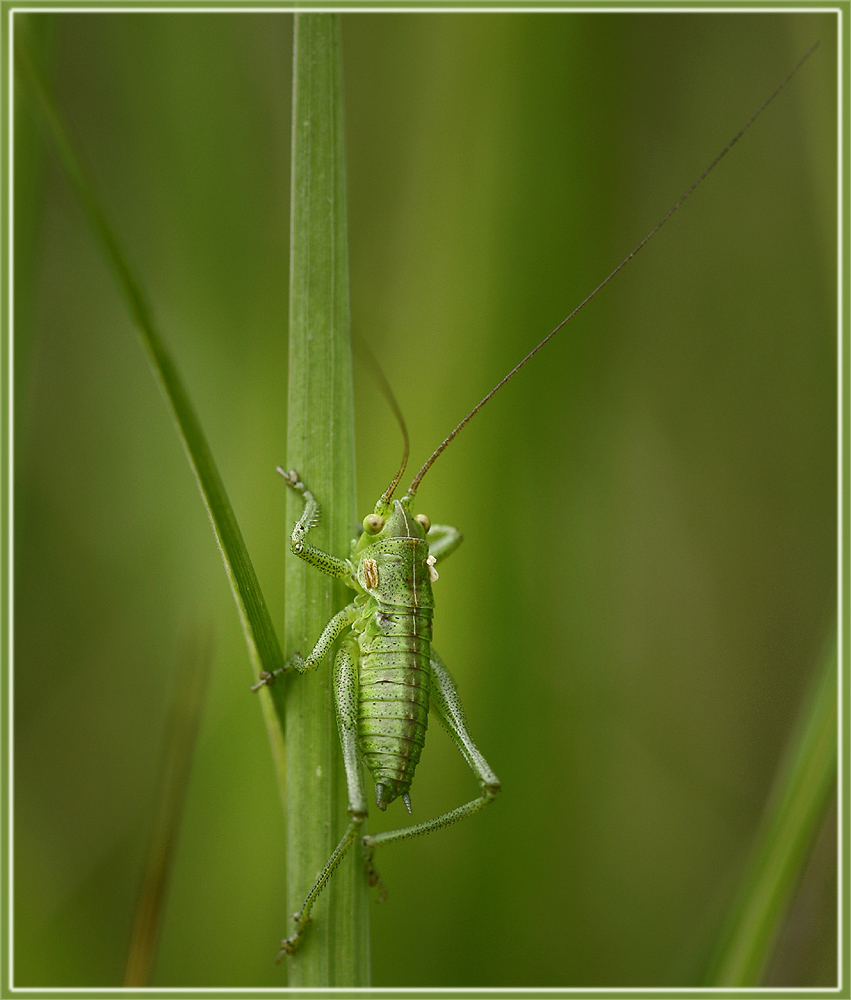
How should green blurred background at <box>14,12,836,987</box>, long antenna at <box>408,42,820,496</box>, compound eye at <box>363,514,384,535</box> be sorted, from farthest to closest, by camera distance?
green blurred background at <box>14,12,836,987</box> < compound eye at <box>363,514,384,535</box> < long antenna at <box>408,42,820,496</box>

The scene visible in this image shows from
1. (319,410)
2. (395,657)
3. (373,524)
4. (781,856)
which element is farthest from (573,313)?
(781,856)

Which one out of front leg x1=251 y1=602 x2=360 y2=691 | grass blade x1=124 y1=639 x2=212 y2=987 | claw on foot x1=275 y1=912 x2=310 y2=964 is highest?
front leg x1=251 y1=602 x2=360 y2=691

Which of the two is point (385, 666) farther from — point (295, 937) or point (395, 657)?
point (295, 937)

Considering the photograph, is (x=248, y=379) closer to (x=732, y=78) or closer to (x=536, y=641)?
(x=536, y=641)

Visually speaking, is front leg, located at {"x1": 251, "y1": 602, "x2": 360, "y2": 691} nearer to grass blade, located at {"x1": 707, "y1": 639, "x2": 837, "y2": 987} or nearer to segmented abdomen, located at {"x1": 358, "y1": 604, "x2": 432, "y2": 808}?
segmented abdomen, located at {"x1": 358, "y1": 604, "x2": 432, "y2": 808}

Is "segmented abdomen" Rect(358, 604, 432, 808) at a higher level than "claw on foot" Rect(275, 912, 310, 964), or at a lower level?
higher

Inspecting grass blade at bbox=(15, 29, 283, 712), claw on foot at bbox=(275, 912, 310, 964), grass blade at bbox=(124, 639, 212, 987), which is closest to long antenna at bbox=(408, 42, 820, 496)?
grass blade at bbox=(15, 29, 283, 712)

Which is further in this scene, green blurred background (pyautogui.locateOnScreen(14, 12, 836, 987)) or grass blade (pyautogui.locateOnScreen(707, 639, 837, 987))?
green blurred background (pyautogui.locateOnScreen(14, 12, 836, 987))

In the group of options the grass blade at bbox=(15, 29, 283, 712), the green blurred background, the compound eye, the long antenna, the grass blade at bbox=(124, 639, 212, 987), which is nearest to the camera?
the grass blade at bbox=(15, 29, 283, 712)

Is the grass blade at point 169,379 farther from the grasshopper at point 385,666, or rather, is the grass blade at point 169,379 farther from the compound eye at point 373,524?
the compound eye at point 373,524
